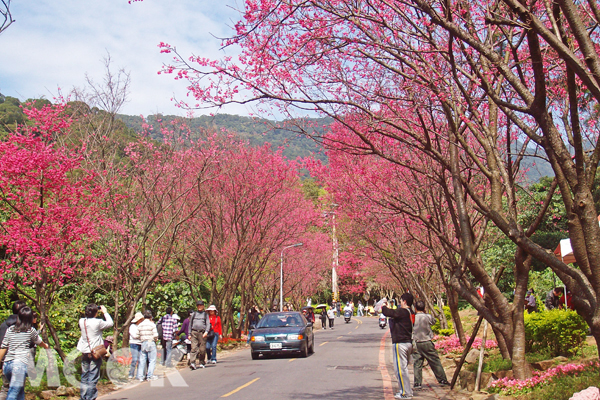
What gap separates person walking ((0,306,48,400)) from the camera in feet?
26.8

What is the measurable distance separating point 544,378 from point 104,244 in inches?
456

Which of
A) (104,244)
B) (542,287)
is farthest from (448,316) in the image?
(104,244)

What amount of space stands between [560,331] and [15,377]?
966cm

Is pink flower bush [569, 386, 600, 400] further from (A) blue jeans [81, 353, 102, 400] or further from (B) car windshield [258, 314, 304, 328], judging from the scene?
(B) car windshield [258, 314, 304, 328]

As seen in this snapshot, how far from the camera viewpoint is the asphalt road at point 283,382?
1054cm

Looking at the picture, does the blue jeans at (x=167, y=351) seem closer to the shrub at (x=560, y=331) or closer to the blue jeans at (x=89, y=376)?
the blue jeans at (x=89, y=376)

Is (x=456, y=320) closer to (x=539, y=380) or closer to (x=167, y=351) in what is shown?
(x=539, y=380)

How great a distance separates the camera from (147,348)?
13.7 meters

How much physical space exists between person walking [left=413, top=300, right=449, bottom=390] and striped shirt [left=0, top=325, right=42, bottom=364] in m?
7.40

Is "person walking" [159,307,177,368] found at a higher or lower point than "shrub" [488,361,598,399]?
higher

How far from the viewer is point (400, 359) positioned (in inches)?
402

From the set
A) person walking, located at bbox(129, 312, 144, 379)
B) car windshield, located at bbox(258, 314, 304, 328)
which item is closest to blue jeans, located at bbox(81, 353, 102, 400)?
person walking, located at bbox(129, 312, 144, 379)

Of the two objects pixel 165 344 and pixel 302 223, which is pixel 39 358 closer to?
pixel 165 344

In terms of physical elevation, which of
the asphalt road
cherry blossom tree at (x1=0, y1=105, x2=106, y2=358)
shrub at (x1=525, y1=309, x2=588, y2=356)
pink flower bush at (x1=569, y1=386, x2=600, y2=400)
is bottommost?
the asphalt road
